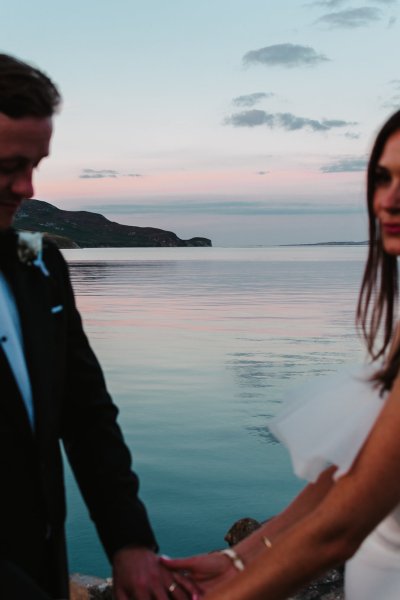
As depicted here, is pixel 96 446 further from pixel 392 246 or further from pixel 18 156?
pixel 392 246

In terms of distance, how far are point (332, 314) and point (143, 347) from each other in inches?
353

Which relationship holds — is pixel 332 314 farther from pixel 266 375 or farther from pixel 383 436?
pixel 383 436

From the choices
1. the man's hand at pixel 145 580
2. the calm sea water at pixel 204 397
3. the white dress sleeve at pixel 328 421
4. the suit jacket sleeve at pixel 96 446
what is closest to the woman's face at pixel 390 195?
the white dress sleeve at pixel 328 421

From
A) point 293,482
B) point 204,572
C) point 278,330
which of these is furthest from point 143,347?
point 204,572

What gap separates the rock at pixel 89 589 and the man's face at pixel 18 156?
11.7ft

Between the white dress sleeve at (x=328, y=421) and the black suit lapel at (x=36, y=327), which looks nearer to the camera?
the white dress sleeve at (x=328, y=421)

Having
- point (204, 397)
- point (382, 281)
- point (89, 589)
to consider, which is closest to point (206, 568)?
point (382, 281)

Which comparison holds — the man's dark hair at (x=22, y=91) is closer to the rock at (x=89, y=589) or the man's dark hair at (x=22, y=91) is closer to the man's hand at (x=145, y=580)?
the man's hand at (x=145, y=580)

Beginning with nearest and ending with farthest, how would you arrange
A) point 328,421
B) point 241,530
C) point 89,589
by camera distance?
point 328,421, point 89,589, point 241,530

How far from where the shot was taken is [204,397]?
14.5 meters

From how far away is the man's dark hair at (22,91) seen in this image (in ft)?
7.63

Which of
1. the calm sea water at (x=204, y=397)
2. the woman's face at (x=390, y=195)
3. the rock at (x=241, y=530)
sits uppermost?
the woman's face at (x=390, y=195)

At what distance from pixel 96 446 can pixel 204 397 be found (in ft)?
39.0

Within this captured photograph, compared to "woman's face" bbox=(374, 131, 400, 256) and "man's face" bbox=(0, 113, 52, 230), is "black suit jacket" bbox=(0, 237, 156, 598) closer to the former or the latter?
"man's face" bbox=(0, 113, 52, 230)
